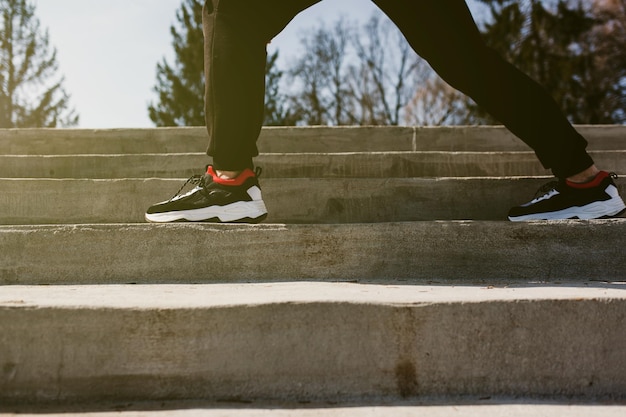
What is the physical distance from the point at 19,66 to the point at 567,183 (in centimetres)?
2220

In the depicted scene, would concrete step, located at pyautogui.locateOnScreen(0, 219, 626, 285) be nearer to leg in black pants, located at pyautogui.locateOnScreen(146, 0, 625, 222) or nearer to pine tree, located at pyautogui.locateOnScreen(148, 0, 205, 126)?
leg in black pants, located at pyautogui.locateOnScreen(146, 0, 625, 222)

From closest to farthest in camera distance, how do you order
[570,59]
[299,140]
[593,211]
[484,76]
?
1. [484,76]
2. [593,211]
3. [299,140]
4. [570,59]

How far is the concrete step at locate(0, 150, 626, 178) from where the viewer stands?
338 centimetres

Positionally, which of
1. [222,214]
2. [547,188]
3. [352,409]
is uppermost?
[547,188]

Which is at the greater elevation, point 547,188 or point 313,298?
point 547,188

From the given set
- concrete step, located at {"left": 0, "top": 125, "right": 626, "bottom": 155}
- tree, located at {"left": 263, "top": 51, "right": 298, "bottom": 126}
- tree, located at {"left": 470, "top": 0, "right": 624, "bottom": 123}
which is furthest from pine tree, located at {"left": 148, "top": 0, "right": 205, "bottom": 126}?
concrete step, located at {"left": 0, "top": 125, "right": 626, "bottom": 155}

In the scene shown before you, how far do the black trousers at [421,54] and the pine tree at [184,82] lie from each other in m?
21.1

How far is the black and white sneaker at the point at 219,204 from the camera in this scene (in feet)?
7.11

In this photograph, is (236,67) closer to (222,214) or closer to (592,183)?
(222,214)

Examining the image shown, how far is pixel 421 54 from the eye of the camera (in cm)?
219

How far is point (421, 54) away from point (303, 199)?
850mm

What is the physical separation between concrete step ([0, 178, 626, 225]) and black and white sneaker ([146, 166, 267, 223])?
0.37 meters

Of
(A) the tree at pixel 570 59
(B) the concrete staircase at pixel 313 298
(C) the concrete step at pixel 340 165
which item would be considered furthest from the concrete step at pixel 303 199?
(A) the tree at pixel 570 59

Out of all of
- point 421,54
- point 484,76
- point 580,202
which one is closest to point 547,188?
point 580,202
